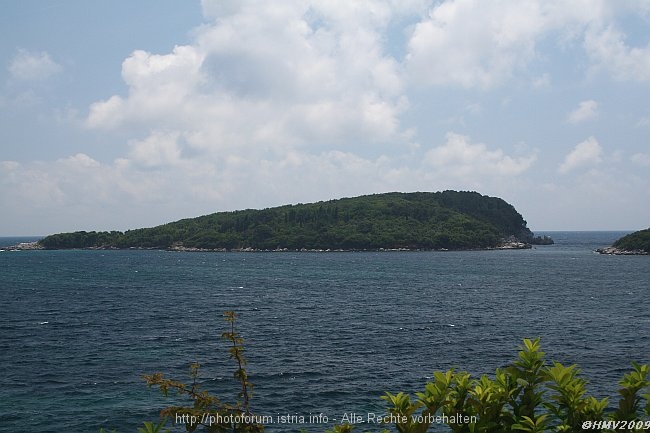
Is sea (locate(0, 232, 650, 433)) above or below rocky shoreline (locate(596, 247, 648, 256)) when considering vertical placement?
below

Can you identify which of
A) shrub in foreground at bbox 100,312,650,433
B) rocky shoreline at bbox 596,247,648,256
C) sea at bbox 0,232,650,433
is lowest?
sea at bbox 0,232,650,433

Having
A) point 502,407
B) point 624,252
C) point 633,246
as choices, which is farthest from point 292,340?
point 633,246

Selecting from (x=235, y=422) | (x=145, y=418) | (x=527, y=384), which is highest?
(x=527, y=384)

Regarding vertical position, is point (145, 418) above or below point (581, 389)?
below

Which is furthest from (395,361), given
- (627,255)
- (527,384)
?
(627,255)

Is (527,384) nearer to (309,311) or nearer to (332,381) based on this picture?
(332,381)

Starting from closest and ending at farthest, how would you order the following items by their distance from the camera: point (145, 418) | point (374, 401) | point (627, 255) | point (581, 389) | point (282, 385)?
point (581, 389) → point (145, 418) → point (374, 401) → point (282, 385) → point (627, 255)

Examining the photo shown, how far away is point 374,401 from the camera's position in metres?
31.2

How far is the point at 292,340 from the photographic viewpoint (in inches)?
1929

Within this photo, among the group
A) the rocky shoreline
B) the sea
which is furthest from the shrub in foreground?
the rocky shoreline

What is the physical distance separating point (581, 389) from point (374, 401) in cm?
2586

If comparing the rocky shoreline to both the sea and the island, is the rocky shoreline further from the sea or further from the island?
the sea

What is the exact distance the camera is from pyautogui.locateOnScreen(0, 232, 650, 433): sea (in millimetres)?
31312

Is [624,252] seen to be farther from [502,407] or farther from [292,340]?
[502,407]
